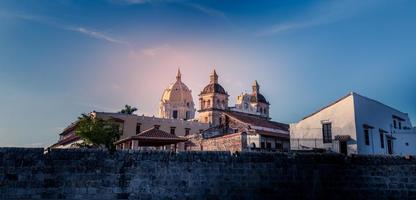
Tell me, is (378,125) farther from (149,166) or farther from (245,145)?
(149,166)

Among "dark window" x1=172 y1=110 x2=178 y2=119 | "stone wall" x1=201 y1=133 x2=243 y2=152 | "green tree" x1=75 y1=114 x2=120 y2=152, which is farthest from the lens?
"dark window" x1=172 y1=110 x2=178 y2=119

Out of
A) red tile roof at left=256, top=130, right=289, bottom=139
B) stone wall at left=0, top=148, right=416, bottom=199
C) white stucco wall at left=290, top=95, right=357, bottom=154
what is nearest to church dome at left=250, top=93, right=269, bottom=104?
red tile roof at left=256, top=130, right=289, bottom=139

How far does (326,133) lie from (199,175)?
22.1 metres

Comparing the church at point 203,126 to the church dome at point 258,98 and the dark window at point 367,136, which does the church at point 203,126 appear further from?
the dark window at point 367,136

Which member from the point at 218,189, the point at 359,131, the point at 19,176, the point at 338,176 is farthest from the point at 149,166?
the point at 359,131

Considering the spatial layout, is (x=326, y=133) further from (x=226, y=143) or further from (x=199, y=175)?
(x=199, y=175)

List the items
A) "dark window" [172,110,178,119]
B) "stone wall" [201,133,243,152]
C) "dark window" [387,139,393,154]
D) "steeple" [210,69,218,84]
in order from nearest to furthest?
"dark window" [387,139,393,154] < "stone wall" [201,133,243,152] < "steeple" [210,69,218,84] < "dark window" [172,110,178,119]

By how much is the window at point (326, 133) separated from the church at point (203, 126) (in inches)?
150

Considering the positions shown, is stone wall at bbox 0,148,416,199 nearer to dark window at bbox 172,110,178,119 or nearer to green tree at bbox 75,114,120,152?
green tree at bbox 75,114,120,152

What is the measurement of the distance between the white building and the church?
9.69 feet

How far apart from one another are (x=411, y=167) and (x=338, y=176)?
2196mm

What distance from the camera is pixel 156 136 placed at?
28.0m

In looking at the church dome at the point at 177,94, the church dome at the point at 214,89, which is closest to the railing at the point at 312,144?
the church dome at the point at 214,89

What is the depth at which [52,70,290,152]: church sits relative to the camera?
30862 millimetres
